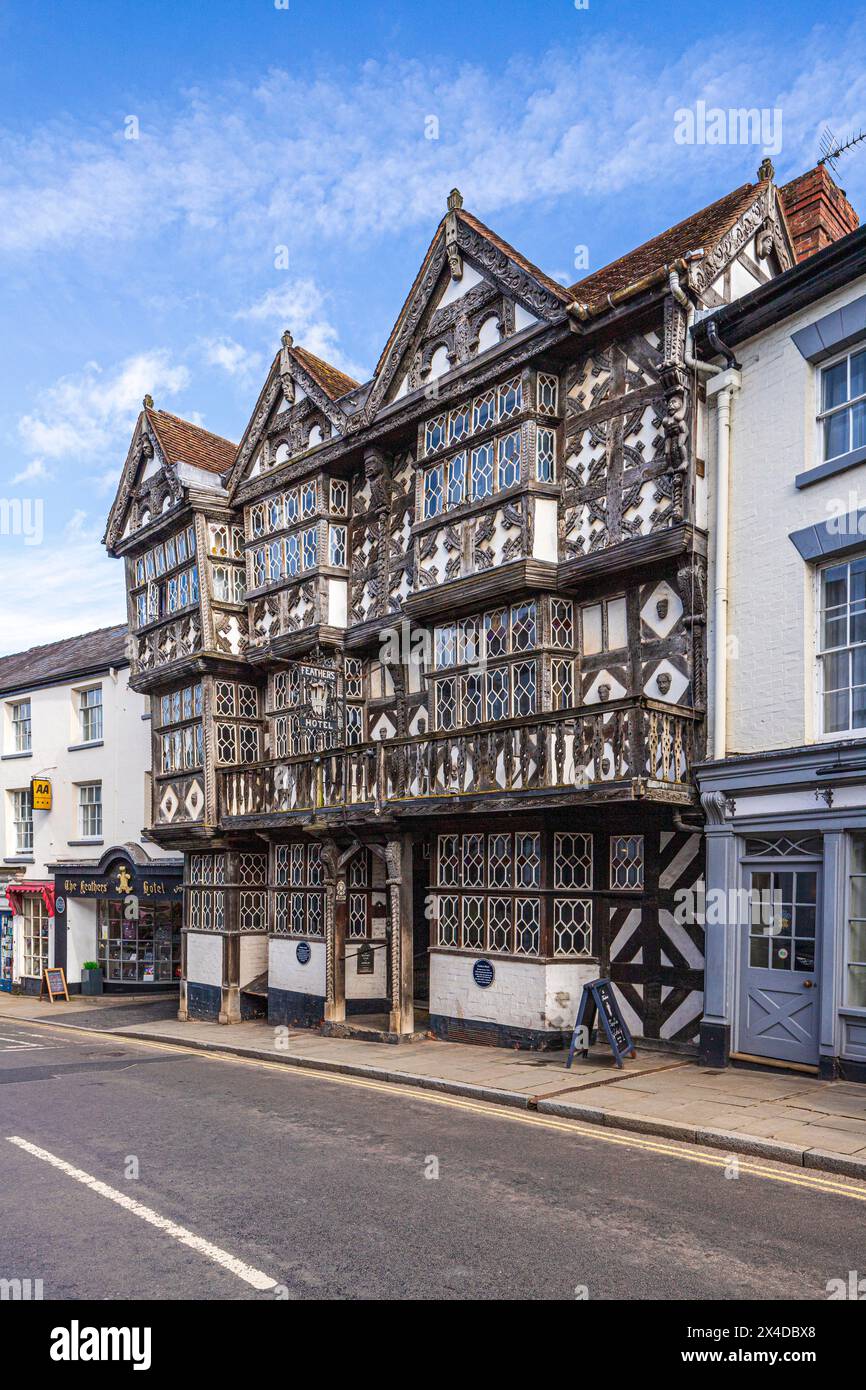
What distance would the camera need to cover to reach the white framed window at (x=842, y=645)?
456 inches

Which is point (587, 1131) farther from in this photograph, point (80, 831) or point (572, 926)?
point (80, 831)

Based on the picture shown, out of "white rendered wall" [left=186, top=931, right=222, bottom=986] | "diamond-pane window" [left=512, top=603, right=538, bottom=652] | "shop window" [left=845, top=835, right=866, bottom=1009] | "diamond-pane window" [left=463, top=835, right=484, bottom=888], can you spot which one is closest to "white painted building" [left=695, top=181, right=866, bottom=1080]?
"shop window" [left=845, top=835, right=866, bottom=1009]

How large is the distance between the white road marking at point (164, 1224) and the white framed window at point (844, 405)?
9.65 m

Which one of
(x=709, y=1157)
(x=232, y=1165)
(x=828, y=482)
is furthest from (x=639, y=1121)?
(x=828, y=482)

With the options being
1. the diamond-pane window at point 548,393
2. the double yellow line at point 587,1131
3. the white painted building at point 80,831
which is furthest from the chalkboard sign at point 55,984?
the diamond-pane window at point 548,393

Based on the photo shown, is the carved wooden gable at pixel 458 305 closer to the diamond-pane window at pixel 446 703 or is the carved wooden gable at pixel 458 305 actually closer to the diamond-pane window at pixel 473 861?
the diamond-pane window at pixel 446 703

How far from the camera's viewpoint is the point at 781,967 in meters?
12.0

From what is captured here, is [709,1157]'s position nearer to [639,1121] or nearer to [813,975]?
[639,1121]

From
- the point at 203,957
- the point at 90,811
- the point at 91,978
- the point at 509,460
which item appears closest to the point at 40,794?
the point at 90,811

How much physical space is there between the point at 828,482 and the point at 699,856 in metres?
4.59

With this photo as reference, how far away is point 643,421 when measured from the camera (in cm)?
1403

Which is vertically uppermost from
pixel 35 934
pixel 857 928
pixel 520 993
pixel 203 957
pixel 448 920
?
pixel 857 928

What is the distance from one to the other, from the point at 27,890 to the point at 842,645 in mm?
23524

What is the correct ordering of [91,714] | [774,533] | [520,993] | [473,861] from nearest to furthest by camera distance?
1. [774,533]
2. [520,993]
3. [473,861]
4. [91,714]
